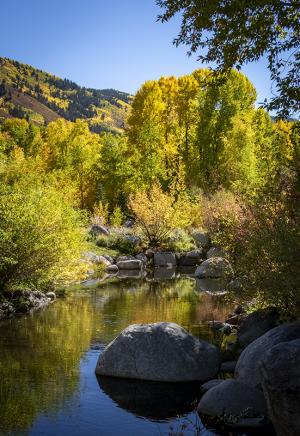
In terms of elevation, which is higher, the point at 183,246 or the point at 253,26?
the point at 253,26

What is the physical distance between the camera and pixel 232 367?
11289 millimetres

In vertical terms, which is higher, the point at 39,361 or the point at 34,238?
the point at 34,238

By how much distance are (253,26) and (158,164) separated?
33652 mm

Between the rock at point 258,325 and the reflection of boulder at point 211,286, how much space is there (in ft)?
31.8

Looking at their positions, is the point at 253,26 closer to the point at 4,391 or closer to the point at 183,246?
the point at 4,391

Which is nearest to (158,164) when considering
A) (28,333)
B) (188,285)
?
(188,285)

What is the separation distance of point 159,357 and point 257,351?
7.04 ft

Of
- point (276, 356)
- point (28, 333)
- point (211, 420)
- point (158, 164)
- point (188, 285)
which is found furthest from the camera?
point (158, 164)

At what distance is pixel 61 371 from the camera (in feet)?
36.4

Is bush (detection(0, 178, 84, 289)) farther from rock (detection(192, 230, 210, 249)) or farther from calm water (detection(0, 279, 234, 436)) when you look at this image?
rock (detection(192, 230, 210, 249))

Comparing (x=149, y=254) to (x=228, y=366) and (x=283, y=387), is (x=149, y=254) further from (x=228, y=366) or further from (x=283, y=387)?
(x=283, y=387)

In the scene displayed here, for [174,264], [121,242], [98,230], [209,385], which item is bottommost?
[209,385]

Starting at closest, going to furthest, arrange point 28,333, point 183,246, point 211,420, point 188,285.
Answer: point 211,420 < point 28,333 < point 188,285 < point 183,246

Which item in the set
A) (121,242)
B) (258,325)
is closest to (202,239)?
(121,242)
